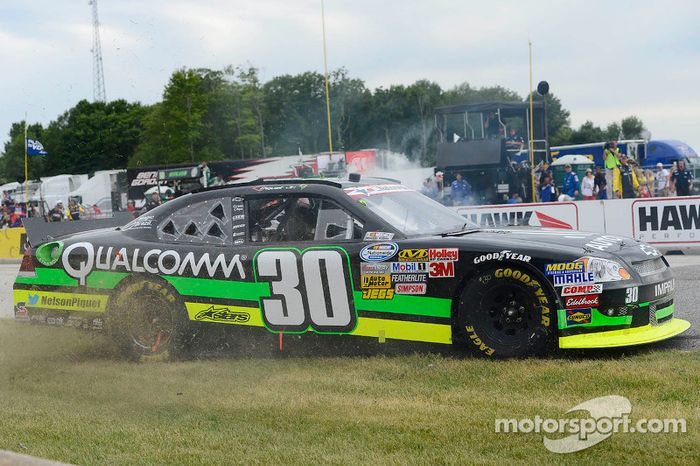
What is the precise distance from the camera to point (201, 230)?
289 inches

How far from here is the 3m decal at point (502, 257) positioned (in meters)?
6.21

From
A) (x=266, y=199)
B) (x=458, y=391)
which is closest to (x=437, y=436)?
(x=458, y=391)

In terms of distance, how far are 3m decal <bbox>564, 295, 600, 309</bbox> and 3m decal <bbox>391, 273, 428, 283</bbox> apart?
1050mm

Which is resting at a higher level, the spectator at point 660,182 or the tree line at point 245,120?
the tree line at point 245,120

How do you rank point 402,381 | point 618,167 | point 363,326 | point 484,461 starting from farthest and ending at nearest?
point 618,167, point 363,326, point 402,381, point 484,461

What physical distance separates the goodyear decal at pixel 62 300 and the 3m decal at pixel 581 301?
3.80 metres

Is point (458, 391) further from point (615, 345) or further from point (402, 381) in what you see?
point (615, 345)

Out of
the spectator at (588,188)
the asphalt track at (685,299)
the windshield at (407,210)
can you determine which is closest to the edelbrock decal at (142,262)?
the windshield at (407,210)

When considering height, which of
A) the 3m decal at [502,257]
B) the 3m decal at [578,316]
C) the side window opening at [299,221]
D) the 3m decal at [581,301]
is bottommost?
the 3m decal at [578,316]

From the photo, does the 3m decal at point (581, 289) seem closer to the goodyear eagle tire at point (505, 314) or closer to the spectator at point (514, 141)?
the goodyear eagle tire at point (505, 314)

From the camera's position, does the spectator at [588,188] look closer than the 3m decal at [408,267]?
No

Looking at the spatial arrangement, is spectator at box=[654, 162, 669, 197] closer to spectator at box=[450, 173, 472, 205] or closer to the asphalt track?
spectator at box=[450, 173, 472, 205]

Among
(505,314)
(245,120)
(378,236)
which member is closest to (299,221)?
(378,236)

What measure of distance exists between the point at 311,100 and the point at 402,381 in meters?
51.8
